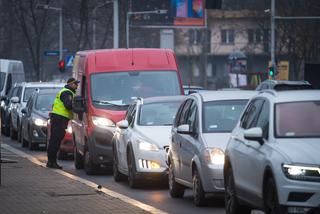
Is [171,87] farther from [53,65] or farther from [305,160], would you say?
[53,65]

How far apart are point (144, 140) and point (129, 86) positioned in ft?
13.3

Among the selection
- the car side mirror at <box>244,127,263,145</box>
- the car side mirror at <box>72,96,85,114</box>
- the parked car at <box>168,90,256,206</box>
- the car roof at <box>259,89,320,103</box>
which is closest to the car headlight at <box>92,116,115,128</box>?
the car side mirror at <box>72,96,85,114</box>

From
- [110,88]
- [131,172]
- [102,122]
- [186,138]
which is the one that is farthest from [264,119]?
[110,88]

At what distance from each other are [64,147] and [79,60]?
9.47ft

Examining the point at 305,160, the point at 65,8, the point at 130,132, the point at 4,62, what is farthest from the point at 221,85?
the point at 305,160

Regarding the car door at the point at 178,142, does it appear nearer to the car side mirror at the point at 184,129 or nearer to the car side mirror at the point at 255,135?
the car side mirror at the point at 184,129

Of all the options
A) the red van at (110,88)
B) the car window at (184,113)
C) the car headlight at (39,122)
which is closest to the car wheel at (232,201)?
the car window at (184,113)

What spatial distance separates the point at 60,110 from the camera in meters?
21.9

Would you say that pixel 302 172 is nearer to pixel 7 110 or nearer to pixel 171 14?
pixel 7 110

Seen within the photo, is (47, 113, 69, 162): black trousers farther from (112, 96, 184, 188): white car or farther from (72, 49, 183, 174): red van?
(112, 96, 184, 188): white car

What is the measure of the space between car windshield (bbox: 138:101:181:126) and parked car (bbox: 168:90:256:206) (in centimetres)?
201

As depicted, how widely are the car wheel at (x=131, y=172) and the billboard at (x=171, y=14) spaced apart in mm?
46124

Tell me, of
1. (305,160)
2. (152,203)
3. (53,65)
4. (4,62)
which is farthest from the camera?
(53,65)

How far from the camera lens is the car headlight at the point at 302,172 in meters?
10.2
